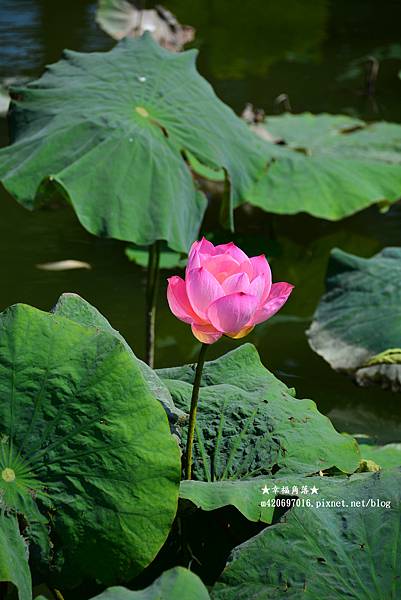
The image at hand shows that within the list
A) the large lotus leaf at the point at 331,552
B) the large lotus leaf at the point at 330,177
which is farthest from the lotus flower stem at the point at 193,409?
the large lotus leaf at the point at 330,177

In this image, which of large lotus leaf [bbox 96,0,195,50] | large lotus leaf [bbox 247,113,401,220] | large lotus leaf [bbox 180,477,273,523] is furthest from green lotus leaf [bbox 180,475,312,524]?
large lotus leaf [bbox 96,0,195,50]

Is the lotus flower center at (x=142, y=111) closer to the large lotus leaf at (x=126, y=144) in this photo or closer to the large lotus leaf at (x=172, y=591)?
the large lotus leaf at (x=126, y=144)

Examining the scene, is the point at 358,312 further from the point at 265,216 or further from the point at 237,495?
the point at 237,495

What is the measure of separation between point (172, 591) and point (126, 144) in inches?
47.1

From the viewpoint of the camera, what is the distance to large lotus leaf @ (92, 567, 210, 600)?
0.79 m

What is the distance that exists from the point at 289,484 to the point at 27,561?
0.89ft

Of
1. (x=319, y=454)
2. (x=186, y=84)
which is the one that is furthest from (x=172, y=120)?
(x=319, y=454)

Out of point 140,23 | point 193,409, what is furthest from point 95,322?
point 140,23

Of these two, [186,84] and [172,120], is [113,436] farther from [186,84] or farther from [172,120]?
[186,84]

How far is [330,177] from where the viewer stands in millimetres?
2752

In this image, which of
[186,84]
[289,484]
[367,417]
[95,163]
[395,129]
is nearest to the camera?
[289,484]

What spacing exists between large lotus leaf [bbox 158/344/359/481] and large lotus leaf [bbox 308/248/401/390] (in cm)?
91

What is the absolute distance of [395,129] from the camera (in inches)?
129

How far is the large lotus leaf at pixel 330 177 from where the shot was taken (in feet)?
8.81
